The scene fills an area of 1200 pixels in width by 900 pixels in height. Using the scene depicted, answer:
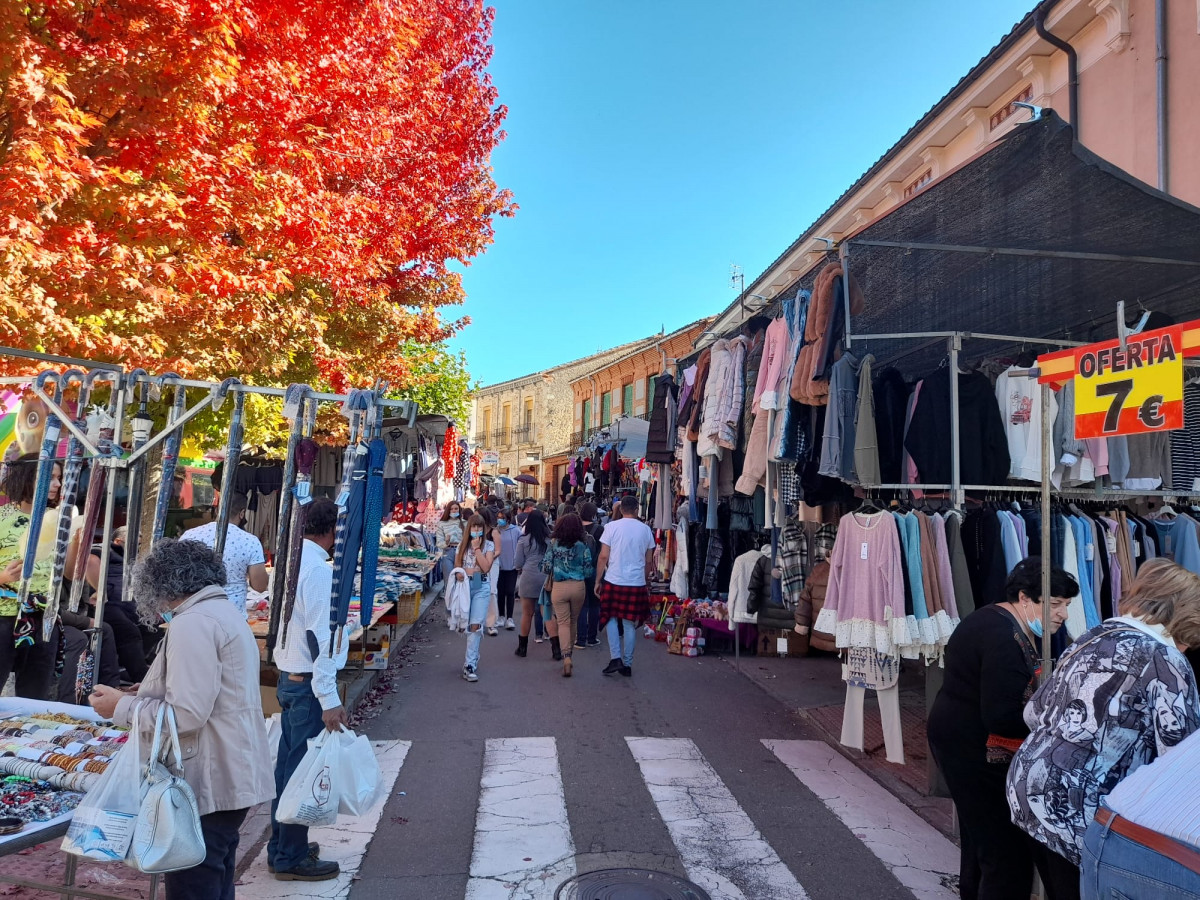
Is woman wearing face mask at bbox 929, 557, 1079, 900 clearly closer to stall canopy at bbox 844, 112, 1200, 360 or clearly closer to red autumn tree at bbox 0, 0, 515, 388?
stall canopy at bbox 844, 112, 1200, 360

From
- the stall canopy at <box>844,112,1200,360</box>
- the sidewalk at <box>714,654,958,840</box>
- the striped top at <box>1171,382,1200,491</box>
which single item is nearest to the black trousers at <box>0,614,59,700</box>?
the sidewalk at <box>714,654,958,840</box>

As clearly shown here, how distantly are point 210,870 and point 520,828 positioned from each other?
2.16 m

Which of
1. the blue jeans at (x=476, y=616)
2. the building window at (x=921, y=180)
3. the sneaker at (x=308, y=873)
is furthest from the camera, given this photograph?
the building window at (x=921, y=180)

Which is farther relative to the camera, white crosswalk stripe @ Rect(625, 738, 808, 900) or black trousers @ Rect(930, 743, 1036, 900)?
white crosswalk stripe @ Rect(625, 738, 808, 900)

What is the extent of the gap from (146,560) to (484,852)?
249 cm

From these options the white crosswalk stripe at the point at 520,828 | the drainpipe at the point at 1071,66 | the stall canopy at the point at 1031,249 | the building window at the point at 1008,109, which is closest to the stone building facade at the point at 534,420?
the building window at the point at 1008,109

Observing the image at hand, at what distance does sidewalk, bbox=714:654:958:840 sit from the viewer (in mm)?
5449

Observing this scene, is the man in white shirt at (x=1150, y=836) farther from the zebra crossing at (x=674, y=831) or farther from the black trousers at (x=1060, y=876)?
the zebra crossing at (x=674, y=831)

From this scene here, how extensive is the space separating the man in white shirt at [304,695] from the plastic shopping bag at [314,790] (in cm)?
15

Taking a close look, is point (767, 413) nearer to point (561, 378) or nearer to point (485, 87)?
point (485, 87)

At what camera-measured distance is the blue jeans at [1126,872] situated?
213 centimetres

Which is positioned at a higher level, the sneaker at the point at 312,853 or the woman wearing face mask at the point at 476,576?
the woman wearing face mask at the point at 476,576

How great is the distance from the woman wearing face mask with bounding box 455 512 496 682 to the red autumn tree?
116 inches

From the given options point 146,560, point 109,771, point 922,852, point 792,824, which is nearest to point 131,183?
point 146,560
